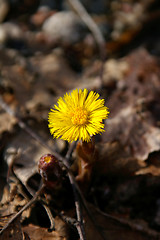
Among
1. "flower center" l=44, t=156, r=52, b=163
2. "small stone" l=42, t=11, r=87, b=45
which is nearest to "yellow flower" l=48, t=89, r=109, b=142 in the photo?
"flower center" l=44, t=156, r=52, b=163

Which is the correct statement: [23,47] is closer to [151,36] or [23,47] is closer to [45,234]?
[151,36]

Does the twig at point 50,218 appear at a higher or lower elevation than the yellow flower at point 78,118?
lower

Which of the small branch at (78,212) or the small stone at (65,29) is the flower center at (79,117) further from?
the small stone at (65,29)

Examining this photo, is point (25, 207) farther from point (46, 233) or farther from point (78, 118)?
point (78, 118)

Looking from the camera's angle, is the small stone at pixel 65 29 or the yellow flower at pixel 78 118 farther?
the small stone at pixel 65 29

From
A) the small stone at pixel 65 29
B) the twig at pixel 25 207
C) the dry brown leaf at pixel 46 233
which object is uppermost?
the small stone at pixel 65 29

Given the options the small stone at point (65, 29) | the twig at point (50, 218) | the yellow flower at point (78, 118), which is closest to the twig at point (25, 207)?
the twig at point (50, 218)

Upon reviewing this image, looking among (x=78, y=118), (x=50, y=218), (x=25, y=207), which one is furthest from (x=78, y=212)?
(x=78, y=118)

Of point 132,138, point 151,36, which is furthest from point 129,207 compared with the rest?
point 151,36
